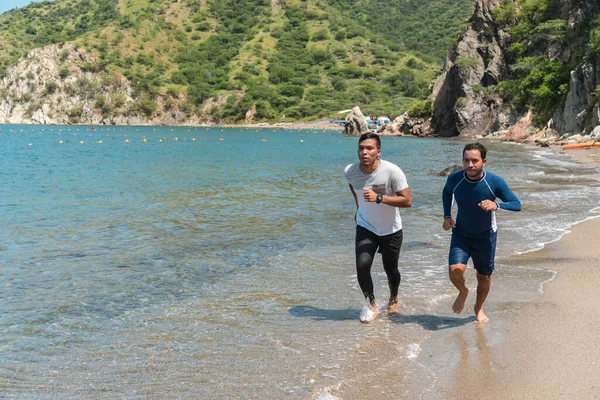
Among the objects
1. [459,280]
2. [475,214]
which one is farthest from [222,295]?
[475,214]

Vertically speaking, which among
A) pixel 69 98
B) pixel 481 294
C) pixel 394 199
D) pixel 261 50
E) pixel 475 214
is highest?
pixel 261 50

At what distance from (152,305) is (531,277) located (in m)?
5.17

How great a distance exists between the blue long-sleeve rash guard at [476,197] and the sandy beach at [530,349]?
1.09m

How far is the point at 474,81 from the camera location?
70938mm

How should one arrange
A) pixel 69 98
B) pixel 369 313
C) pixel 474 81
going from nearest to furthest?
pixel 369 313, pixel 474 81, pixel 69 98

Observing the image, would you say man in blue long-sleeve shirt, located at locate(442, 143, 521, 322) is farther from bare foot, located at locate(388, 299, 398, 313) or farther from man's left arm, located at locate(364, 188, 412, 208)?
bare foot, located at locate(388, 299, 398, 313)

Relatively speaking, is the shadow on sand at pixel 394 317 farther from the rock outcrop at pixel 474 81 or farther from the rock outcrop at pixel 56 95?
the rock outcrop at pixel 56 95

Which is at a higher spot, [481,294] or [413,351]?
[481,294]

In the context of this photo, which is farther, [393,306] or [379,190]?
[393,306]

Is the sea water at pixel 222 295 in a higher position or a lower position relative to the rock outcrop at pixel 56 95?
lower

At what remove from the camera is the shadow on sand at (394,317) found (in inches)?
253

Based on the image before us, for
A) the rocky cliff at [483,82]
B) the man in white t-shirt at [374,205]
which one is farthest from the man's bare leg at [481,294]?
the rocky cliff at [483,82]

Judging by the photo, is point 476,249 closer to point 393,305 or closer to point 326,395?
point 393,305

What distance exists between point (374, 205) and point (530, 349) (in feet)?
7.00
